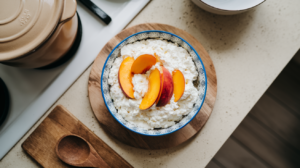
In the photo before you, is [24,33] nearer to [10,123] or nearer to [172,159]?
[10,123]

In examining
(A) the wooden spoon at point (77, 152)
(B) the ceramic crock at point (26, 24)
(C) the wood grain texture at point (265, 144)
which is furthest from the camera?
(C) the wood grain texture at point (265, 144)

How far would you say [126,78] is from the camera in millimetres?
752

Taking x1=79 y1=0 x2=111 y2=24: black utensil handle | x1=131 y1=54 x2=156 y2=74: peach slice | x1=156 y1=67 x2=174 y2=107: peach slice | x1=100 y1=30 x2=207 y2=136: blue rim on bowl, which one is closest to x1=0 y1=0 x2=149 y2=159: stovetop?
x1=79 y1=0 x2=111 y2=24: black utensil handle

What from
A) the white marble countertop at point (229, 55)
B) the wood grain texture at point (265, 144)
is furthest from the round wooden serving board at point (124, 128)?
the wood grain texture at point (265, 144)

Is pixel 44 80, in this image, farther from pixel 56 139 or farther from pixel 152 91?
pixel 152 91

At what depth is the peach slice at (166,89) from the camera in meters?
0.70

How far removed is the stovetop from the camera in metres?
0.87

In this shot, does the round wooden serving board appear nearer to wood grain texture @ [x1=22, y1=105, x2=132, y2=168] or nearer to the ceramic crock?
wood grain texture @ [x1=22, y1=105, x2=132, y2=168]

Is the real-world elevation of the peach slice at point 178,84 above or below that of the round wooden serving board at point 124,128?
above

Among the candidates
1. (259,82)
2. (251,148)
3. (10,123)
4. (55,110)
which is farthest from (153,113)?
(251,148)

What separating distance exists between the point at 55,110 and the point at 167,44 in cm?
60

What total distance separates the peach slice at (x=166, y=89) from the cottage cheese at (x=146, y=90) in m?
0.04

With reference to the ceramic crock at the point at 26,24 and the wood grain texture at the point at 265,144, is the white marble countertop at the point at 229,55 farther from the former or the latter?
the wood grain texture at the point at 265,144

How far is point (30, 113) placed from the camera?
870 millimetres
